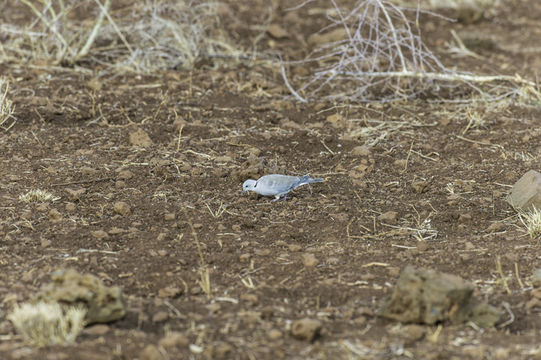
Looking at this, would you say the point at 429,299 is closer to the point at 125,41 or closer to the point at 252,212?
the point at 252,212

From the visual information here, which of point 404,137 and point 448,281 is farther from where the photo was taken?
point 404,137

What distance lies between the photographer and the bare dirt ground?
325 cm

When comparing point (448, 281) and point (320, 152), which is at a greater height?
point (448, 281)

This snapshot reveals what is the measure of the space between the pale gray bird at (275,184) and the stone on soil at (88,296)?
1642mm

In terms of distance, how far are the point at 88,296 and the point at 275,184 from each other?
69.7 inches

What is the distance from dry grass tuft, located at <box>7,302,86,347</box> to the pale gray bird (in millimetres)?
1829

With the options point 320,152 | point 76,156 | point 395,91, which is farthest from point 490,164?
point 76,156

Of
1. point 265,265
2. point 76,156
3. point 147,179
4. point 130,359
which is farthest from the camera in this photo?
point 76,156

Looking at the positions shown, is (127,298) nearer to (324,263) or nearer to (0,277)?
(0,277)

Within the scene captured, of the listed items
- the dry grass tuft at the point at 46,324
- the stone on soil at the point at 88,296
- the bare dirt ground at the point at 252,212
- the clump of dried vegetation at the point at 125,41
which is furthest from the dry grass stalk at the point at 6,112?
the dry grass tuft at the point at 46,324

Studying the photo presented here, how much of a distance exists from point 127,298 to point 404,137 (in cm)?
321

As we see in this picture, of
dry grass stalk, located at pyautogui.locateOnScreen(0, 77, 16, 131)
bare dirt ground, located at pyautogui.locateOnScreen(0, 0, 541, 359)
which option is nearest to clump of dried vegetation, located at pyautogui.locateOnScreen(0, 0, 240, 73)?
bare dirt ground, located at pyautogui.locateOnScreen(0, 0, 541, 359)

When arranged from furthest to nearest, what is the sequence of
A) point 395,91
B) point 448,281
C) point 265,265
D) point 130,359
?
point 395,91, point 265,265, point 448,281, point 130,359

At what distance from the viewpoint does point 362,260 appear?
407 centimetres
